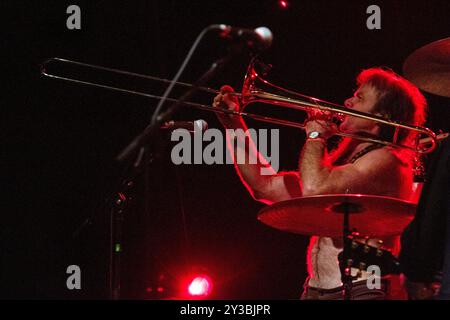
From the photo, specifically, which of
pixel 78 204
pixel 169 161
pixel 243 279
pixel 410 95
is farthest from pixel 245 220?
pixel 410 95

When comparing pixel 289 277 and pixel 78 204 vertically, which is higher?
pixel 78 204

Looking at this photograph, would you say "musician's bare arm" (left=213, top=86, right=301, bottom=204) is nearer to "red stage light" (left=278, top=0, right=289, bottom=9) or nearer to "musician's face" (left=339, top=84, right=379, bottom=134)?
"musician's face" (left=339, top=84, right=379, bottom=134)

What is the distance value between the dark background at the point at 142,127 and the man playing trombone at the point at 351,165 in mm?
644

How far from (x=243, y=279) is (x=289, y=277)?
36 cm

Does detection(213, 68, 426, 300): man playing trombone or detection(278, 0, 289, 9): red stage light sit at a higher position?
detection(278, 0, 289, 9): red stage light

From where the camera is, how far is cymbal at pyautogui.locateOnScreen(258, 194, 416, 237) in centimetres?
273

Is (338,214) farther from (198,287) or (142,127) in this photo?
(142,127)

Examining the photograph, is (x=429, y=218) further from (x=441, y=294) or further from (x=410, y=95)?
(x=410, y=95)

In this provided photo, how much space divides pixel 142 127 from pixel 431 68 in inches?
96.9

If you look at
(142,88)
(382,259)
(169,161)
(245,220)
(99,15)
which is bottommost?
(382,259)

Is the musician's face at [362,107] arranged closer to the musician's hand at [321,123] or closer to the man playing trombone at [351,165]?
the man playing trombone at [351,165]

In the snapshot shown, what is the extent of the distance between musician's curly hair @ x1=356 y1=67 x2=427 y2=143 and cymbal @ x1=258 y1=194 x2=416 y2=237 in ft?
2.83

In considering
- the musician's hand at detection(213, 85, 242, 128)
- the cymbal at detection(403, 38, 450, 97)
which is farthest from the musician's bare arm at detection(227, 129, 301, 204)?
the cymbal at detection(403, 38, 450, 97)

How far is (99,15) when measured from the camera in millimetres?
4570
